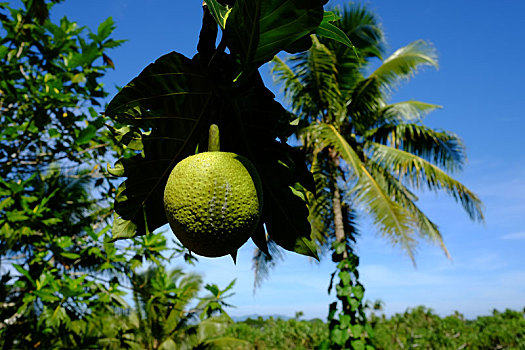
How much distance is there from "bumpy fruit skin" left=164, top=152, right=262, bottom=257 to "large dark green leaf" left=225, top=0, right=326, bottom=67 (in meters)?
0.14

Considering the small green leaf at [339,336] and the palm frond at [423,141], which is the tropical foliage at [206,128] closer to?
the small green leaf at [339,336]

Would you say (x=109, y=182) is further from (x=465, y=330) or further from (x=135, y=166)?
(x=465, y=330)

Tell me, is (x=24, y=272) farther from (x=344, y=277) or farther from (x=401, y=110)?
(x=401, y=110)

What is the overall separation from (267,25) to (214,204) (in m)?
0.22

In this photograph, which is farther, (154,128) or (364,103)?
(364,103)

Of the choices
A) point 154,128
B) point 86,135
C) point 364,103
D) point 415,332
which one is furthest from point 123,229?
point 415,332

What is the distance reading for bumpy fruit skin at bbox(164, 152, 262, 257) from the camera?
50cm

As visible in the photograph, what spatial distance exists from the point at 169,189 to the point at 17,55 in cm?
350

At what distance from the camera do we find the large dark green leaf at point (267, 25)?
418 millimetres

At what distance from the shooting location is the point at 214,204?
505mm

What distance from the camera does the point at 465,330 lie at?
9.47m

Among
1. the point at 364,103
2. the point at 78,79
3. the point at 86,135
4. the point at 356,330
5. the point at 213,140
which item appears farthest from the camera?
the point at 364,103

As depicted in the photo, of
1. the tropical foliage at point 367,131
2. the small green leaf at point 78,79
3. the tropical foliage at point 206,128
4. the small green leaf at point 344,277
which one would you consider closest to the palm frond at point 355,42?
the tropical foliage at point 367,131

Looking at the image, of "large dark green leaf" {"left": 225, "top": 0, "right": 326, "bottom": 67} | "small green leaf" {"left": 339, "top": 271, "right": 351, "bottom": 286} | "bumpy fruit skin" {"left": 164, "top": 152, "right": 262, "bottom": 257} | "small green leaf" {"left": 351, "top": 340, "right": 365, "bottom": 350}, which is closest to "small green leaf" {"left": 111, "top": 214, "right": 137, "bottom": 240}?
"bumpy fruit skin" {"left": 164, "top": 152, "right": 262, "bottom": 257}
